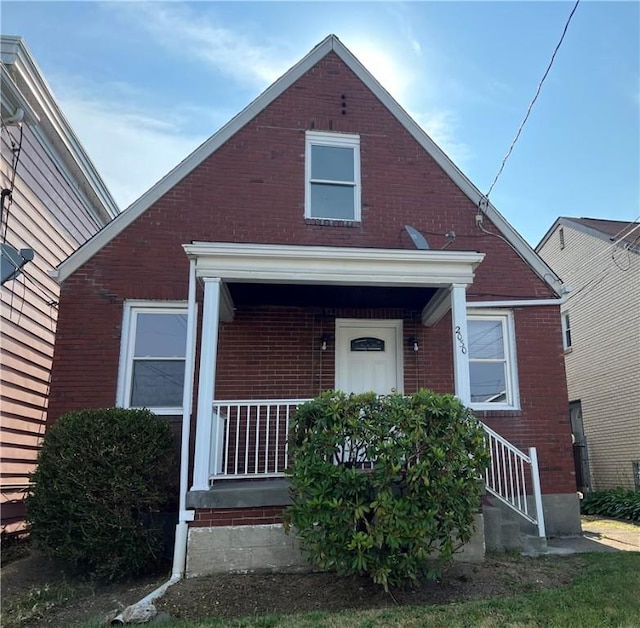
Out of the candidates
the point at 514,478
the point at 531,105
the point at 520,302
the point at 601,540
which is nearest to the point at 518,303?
the point at 520,302

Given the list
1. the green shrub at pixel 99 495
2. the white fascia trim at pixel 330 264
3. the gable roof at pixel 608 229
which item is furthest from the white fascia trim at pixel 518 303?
the gable roof at pixel 608 229

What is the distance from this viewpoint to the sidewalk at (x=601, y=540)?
6.68m

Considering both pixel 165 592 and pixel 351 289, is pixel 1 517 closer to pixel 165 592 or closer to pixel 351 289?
pixel 165 592

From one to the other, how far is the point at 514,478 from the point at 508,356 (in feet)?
5.79

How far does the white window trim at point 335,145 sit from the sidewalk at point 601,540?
5.22 metres

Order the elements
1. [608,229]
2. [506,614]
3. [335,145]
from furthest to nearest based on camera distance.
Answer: [608,229]
[335,145]
[506,614]

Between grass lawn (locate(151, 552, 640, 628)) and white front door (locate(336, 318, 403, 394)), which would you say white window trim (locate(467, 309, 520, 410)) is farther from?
grass lawn (locate(151, 552, 640, 628))

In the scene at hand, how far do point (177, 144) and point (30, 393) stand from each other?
219 inches

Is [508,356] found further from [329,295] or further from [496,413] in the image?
[329,295]

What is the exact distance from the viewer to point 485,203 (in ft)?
28.8

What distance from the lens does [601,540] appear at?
299 inches

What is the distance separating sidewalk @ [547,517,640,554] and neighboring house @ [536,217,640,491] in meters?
3.68

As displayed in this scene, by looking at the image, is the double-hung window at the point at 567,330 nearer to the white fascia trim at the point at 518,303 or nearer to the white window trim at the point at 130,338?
the white fascia trim at the point at 518,303

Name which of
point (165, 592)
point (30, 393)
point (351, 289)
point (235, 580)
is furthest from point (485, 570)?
point (30, 393)
